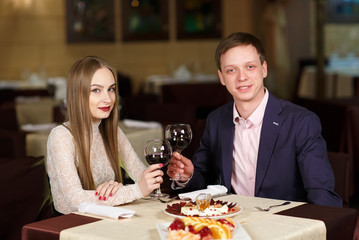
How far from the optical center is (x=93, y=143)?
297cm

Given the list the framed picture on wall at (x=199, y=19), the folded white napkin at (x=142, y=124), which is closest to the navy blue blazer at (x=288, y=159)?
the folded white napkin at (x=142, y=124)

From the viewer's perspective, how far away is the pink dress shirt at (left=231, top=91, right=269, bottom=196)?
9.99 feet

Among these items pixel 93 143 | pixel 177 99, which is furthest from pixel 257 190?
pixel 177 99

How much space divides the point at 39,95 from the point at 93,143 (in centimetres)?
567

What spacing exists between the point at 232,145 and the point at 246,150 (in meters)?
0.07

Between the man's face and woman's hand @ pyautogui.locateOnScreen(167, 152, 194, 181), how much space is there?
0.41 meters

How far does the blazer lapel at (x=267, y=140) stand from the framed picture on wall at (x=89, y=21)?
8.13 m

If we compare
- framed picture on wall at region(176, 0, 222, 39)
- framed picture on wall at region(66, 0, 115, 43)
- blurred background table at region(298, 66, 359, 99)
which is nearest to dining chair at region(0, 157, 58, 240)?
blurred background table at region(298, 66, 359, 99)

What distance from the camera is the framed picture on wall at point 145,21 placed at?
11336 millimetres

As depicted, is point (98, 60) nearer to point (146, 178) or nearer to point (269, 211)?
point (146, 178)

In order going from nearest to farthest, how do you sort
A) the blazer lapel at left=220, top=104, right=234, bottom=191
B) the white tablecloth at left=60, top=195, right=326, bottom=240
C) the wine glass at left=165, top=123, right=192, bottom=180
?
the white tablecloth at left=60, top=195, right=326, bottom=240, the wine glass at left=165, top=123, right=192, bottom=180, the blazer lapel at left=220, top=104, right=234, bottom=191

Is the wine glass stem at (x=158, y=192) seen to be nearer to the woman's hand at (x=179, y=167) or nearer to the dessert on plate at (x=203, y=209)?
the woman's hand at (x=179, y=167)

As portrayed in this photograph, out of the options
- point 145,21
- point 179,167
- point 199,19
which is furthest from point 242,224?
point 199,19

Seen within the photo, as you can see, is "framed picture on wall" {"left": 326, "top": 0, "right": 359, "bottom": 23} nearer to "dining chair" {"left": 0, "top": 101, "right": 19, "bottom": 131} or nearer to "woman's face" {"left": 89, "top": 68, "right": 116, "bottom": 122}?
"dining chair" {"left": 0, "top": 101, "right": 19, "bottom": 131}
